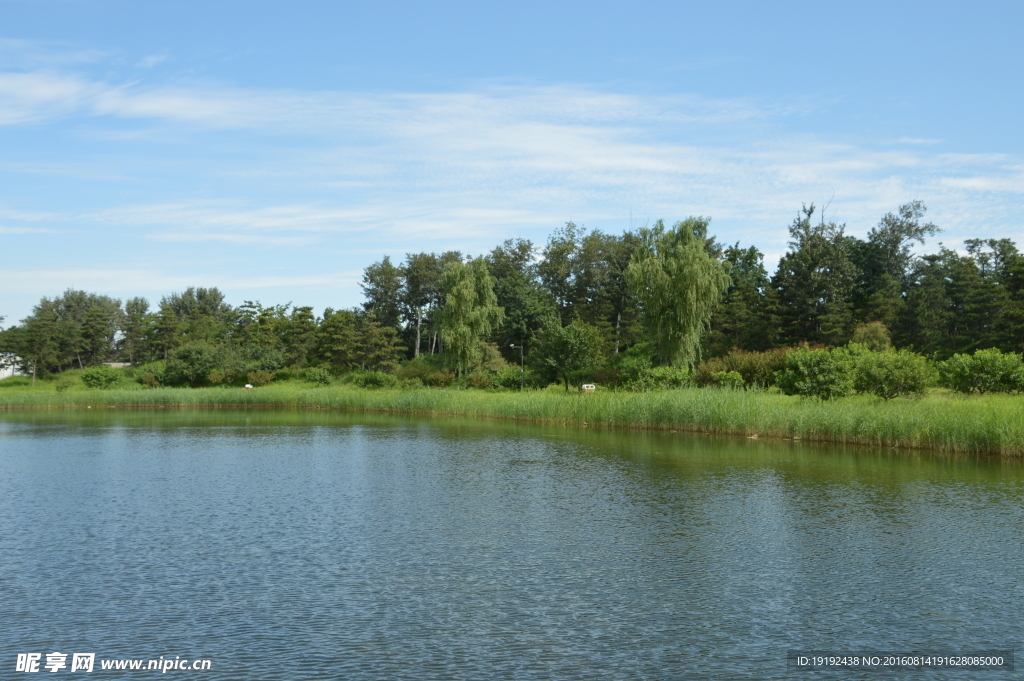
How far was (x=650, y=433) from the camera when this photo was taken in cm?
3753

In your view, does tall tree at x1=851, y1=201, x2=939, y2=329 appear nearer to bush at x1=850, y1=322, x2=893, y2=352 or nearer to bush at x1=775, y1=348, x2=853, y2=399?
bush at x1=850, y1=322, x2=893, y2=352

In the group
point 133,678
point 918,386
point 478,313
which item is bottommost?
point 133,678

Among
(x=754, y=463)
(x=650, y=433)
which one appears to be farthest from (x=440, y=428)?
(x=754, y=463)

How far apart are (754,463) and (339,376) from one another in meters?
56.7

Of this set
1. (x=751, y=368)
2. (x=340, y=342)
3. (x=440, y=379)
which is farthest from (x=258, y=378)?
(x=751, y=368)

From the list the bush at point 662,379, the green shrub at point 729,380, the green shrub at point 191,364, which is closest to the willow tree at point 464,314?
the bush at point 662,379

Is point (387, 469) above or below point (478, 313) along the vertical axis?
below

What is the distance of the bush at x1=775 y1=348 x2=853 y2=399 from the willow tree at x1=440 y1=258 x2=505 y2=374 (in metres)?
35.4

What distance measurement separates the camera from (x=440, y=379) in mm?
66000

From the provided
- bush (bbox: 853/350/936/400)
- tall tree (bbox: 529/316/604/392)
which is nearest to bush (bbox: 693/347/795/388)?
bush (bbox: 853/350/936/400)

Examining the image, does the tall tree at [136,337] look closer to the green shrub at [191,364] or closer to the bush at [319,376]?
the green shrub at [191,364]

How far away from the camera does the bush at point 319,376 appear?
75875 millimetres

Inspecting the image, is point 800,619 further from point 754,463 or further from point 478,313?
point 478,313

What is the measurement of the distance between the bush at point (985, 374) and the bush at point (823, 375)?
4551 millimetres
